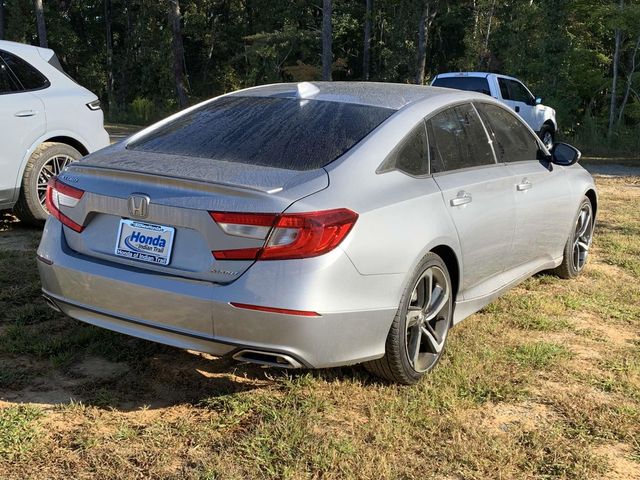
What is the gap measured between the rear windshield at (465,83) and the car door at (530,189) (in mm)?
9694

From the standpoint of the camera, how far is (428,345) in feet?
12.2

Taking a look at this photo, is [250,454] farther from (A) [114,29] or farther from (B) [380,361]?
(A) [114,29]

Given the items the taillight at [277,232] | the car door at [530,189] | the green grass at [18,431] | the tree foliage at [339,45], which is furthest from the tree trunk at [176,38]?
the taillight at [277,232]

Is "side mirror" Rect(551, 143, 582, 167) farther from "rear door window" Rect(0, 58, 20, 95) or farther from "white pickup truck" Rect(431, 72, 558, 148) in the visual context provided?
"white pickup truck" Rect(431, 72, 558, 148)

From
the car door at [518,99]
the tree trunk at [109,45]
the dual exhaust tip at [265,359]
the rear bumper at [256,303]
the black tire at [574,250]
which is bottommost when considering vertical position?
the tree trunk at [109,45]

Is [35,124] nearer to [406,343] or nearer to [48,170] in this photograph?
[48,170]

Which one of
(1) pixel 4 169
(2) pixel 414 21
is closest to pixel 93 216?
(1) pixel 4 169

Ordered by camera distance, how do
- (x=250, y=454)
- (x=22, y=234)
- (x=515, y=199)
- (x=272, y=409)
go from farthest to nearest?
(x=22, y=234), (x=515, y=199), (x=272, y=409), (x=250, y=454)

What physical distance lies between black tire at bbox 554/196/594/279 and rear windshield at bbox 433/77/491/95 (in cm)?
903

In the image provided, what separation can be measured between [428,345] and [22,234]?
447cm

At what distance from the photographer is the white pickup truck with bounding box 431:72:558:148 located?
14.7 meters

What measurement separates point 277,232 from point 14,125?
4.28m

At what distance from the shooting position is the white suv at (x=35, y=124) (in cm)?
617

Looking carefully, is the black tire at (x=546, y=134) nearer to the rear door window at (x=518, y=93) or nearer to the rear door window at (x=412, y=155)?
the rear door window at (x=518, y=93)
